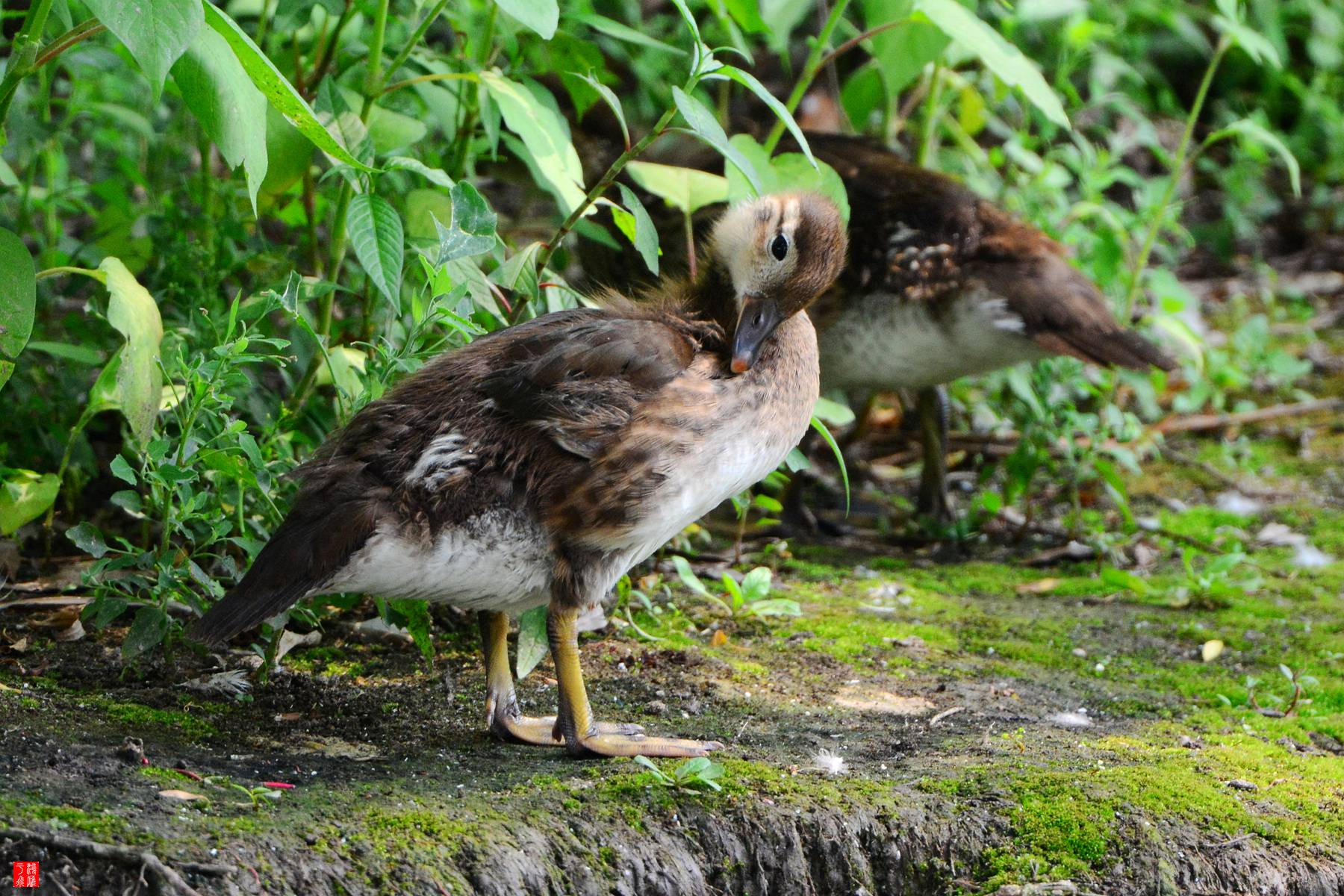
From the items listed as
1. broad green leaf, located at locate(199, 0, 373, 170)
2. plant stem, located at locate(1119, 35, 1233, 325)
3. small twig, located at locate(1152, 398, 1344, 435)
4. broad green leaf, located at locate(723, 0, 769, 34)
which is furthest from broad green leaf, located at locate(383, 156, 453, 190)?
small twig, located at locate(1152, 398, 1344, 435)

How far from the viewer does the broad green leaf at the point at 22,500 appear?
328 cm

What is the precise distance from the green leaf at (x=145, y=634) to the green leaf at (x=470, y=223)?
0.97m

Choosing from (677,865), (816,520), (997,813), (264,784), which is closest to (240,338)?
(264,784)

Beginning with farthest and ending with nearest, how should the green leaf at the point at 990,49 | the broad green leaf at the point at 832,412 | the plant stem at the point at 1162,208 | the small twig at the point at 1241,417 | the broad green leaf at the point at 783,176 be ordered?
the small twig at the point at 1241,417 < the plant stem at the point at 1162,208 < the broad green leaf at the point at 832,412 < the broad green leaf at the point at 783,176 < the green leaf at the point at 990,49

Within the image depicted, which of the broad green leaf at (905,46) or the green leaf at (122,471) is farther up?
the broad green leaf at (905,46)

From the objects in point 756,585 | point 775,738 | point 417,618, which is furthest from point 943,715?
point 417,618

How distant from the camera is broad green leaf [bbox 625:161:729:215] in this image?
155 inches

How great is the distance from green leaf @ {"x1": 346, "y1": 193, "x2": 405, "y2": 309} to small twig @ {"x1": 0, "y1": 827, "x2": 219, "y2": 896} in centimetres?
123

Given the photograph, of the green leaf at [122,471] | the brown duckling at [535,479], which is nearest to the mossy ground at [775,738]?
the brown duckling at [535,479]

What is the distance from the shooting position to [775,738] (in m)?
3.26

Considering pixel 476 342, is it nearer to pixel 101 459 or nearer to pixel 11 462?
pixel 11 462

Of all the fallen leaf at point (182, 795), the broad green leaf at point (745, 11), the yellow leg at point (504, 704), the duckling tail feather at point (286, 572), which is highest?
the broad green leaf at point (745, 11)

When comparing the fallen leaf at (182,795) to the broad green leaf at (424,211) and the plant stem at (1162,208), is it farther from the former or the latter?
the plant stem at (1162,208)

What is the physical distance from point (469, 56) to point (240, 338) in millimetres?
1705
